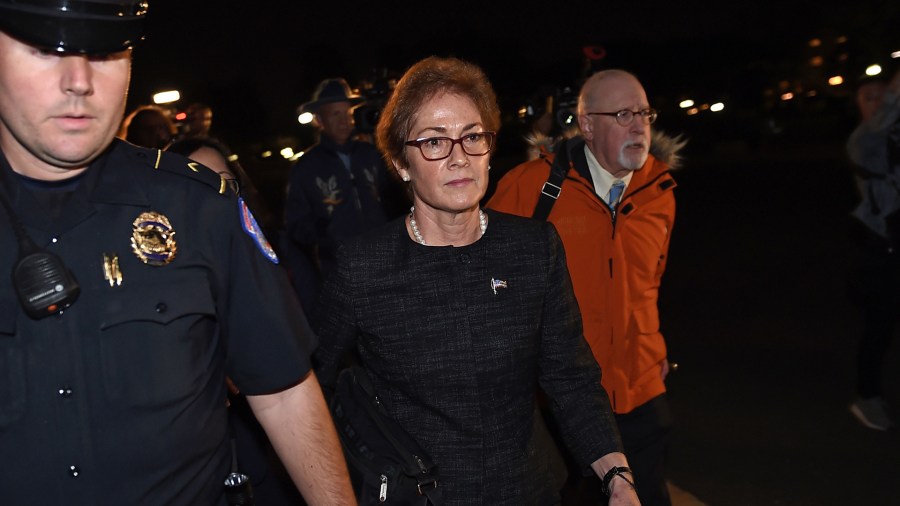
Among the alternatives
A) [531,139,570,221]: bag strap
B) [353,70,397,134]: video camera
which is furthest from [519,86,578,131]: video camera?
[531,139,570,221]: bag strap

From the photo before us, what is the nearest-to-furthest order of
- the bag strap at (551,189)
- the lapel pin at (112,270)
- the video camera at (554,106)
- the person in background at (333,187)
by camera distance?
the lapel pin at (112,270), the bag strap at (551,189), the video camera at (554,106), the person in background at (333,187)

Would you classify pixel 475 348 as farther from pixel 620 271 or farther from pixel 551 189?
pixel 551 189

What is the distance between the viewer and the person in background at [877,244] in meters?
6.20

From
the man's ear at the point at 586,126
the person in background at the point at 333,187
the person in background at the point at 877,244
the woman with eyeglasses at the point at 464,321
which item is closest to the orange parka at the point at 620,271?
the man's ear at the point at 586,126

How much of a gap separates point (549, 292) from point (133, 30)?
155cm

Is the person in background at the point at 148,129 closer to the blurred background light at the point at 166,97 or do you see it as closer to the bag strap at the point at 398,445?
the blurred background light at the point at 166,97

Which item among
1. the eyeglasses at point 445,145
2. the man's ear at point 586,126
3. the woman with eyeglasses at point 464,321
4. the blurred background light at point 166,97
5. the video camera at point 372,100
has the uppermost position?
the blurred background light at point 166,97

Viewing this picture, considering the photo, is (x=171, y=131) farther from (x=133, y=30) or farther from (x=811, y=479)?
(x=811, y=479)

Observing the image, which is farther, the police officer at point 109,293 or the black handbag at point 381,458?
the black handbag at point 381,458

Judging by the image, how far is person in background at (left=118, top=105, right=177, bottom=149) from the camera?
5.49 m

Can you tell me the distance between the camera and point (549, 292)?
305 centimetres

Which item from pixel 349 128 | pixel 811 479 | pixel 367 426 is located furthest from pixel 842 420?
pixel 367 426

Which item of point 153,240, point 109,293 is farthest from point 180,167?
point 109,293

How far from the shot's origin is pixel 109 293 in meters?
2.07
